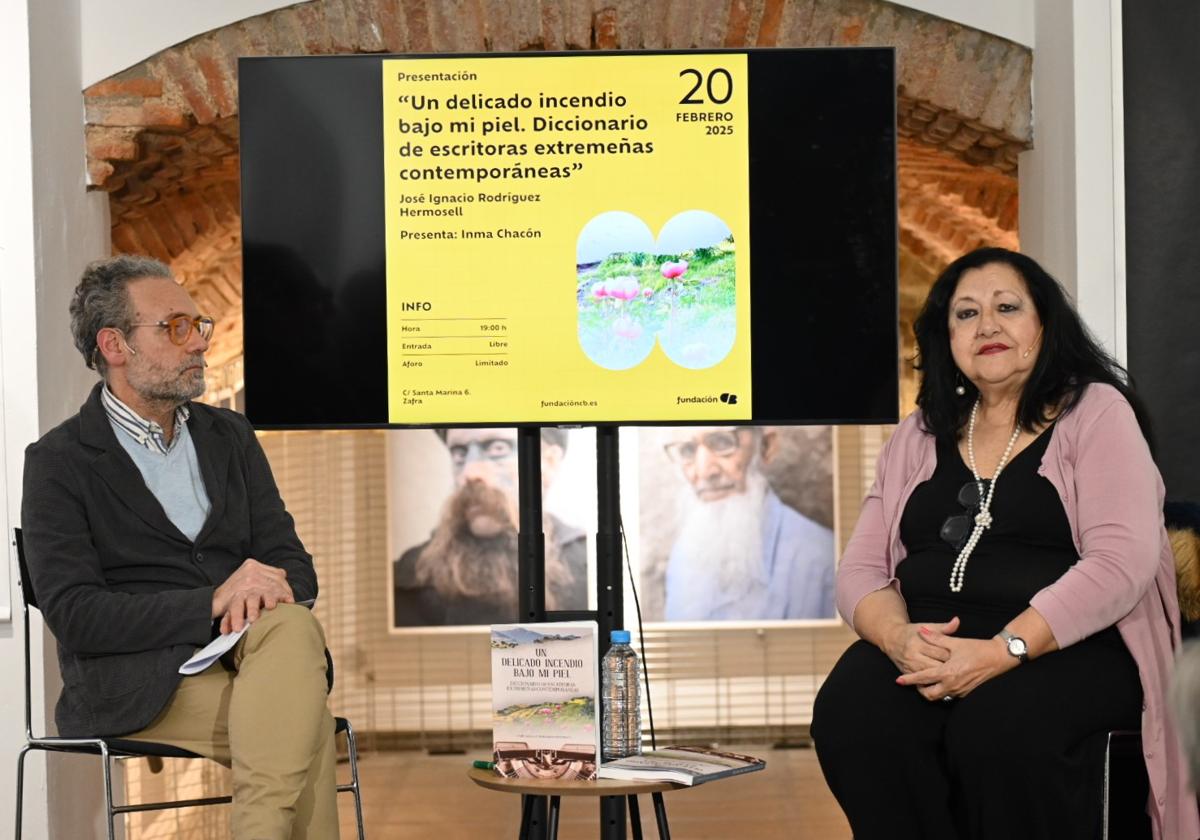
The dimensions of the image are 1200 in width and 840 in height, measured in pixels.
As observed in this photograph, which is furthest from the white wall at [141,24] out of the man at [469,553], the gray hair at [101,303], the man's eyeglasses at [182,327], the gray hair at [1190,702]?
the gray hair at [1190,702]

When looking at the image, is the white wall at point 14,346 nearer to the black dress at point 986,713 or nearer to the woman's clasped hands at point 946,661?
the black dress at point 986,713

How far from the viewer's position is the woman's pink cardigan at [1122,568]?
2604 mm

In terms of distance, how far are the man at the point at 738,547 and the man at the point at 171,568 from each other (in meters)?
4.19

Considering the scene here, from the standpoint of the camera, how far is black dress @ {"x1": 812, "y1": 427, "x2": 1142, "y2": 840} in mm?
2566

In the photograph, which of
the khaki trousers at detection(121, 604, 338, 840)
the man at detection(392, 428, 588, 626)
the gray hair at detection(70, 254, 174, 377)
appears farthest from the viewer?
the man at detection(392, 428, 588, 626)

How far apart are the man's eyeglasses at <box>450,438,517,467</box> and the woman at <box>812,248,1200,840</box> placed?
14.0 feet

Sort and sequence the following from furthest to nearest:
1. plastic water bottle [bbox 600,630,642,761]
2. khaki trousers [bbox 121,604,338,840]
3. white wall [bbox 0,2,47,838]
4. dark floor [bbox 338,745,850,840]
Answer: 1. dark floor [bbox 338,745,850,840]
2. white wall [bbox 0,2,47,838]
3. plastic water bottle [bbox 600,630,642,761]
4. khaki trousers [bbox 121,604,338,840]

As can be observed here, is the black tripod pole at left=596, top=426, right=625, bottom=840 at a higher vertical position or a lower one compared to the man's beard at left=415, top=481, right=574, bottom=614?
higher

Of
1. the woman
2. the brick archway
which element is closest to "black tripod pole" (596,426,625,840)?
the woman

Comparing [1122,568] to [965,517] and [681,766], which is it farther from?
[681,766]

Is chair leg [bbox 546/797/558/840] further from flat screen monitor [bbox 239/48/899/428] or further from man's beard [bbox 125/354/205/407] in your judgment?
man's beard [bbox 125/354/205/407]


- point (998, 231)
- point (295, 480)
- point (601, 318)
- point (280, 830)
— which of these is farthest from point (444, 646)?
point (280, 830)

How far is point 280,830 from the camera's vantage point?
8.26 feet

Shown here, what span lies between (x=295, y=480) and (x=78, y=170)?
9.71 feet
